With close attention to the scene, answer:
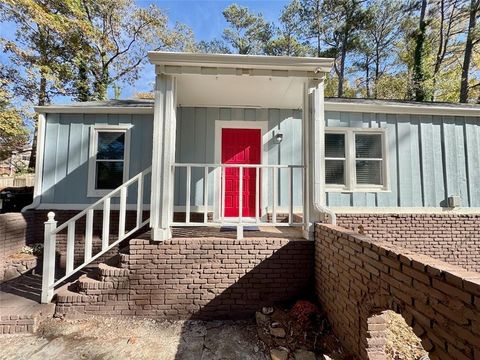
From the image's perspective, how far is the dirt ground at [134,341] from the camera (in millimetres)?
2748

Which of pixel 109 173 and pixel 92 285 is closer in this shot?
pixel 92 285

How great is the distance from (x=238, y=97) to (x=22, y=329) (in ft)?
15.5

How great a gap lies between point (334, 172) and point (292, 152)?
105 centimetres

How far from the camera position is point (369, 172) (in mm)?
5688

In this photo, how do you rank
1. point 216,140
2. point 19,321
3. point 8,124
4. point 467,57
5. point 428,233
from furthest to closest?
point 467,57, point 8,124, point 216,140, point 428,233, point 19,321

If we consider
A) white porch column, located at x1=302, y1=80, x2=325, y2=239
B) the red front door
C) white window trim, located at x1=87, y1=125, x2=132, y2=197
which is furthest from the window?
white window trim, located at x1=87, y1=125, x2=132, y2=197

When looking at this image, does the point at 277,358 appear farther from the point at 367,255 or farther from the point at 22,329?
the point at 22,329

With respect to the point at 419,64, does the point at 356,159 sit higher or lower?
lower

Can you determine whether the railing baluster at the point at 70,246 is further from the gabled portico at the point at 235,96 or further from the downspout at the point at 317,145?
the downspout at the point at 317,145

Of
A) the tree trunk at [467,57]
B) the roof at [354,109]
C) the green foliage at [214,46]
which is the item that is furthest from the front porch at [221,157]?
the green foliage at [214,46]

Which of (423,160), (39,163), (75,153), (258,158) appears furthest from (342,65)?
(39,163)

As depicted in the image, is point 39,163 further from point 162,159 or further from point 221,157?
point 221,157

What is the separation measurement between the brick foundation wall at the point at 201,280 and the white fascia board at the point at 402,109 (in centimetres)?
355

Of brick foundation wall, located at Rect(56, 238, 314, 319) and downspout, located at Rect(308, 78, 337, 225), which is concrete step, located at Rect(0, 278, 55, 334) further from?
downspout, located at Rect(308, 78, 337, 225)
